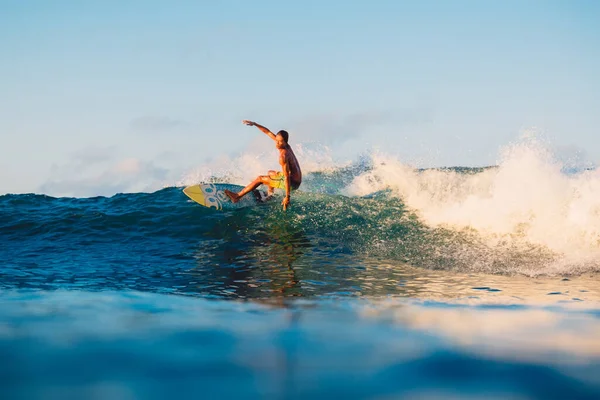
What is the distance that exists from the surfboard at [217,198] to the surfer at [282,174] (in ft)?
0.40

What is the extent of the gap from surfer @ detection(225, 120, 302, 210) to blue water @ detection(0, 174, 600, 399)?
1305mm

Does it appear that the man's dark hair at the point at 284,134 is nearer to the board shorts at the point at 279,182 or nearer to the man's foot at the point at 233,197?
the board shorts at the point at 279,182

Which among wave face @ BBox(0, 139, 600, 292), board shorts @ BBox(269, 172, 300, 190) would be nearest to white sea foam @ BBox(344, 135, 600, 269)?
wave face @ BBox(0, 139, 600, 292)

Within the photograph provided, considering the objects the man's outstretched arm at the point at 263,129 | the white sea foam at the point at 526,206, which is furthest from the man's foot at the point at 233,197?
the white sea foam at the point at 526,206

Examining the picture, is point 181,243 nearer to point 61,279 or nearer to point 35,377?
point 61,279

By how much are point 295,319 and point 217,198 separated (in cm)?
847

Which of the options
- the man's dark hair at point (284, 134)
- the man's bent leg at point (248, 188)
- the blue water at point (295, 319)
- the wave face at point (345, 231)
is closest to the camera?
the blue water at point (295, 319)

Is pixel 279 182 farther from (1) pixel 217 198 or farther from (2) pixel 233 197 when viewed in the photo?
(1) pixel 217 198

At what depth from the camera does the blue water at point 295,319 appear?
224 cm

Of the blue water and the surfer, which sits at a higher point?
the surfer

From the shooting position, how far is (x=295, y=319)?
140 inches

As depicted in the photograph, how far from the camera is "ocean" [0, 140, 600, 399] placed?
2299mm

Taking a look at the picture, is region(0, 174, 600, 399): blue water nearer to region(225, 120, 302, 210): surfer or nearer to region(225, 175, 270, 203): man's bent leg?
region(225, 120, 302, 210): surfer

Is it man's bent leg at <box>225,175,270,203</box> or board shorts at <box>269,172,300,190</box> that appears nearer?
board shorts at <box>269,172,300,190</box>
